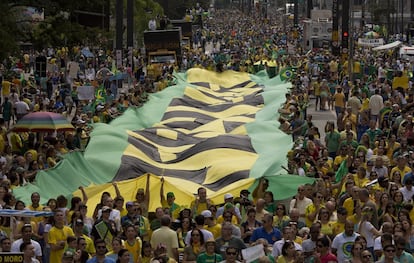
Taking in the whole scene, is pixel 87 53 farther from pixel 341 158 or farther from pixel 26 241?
pixel 26 241

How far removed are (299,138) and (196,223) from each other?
10.5 meters

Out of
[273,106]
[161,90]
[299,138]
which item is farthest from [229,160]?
[161,90]

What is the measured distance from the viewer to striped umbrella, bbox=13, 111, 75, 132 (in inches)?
994

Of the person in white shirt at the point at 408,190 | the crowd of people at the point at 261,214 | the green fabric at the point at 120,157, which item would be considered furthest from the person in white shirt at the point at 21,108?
the person in white shirt at the point at 408,190

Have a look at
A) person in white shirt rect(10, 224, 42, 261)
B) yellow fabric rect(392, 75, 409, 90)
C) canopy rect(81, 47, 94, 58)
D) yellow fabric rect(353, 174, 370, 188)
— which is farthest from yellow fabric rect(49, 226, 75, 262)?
canopy rect(81, 47, 94, 58)

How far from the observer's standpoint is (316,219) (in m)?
17.0

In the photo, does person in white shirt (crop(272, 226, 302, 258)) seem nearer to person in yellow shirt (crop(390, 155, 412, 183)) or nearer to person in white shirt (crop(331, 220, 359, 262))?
person in white shirt (crop(331, 220, 359, 262))

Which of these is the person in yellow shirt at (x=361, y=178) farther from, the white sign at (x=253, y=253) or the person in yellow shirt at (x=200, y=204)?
the white sign at (x=253, y=253)

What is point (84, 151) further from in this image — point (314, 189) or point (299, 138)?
point (314, 189)

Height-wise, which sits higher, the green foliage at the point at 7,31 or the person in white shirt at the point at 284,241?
the green foliage at the point at 7,31

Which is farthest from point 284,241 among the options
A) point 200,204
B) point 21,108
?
point 21,108

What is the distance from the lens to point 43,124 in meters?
25.3

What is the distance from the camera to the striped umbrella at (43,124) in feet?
82.8

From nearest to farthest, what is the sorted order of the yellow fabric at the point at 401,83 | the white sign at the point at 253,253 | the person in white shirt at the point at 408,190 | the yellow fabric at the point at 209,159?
the white sign at the point at 253,253 < the person in white shirt at the point at 408,190 < the yellow fabric at the point at 209,159 < the yellow fabric at the point at 401,83
